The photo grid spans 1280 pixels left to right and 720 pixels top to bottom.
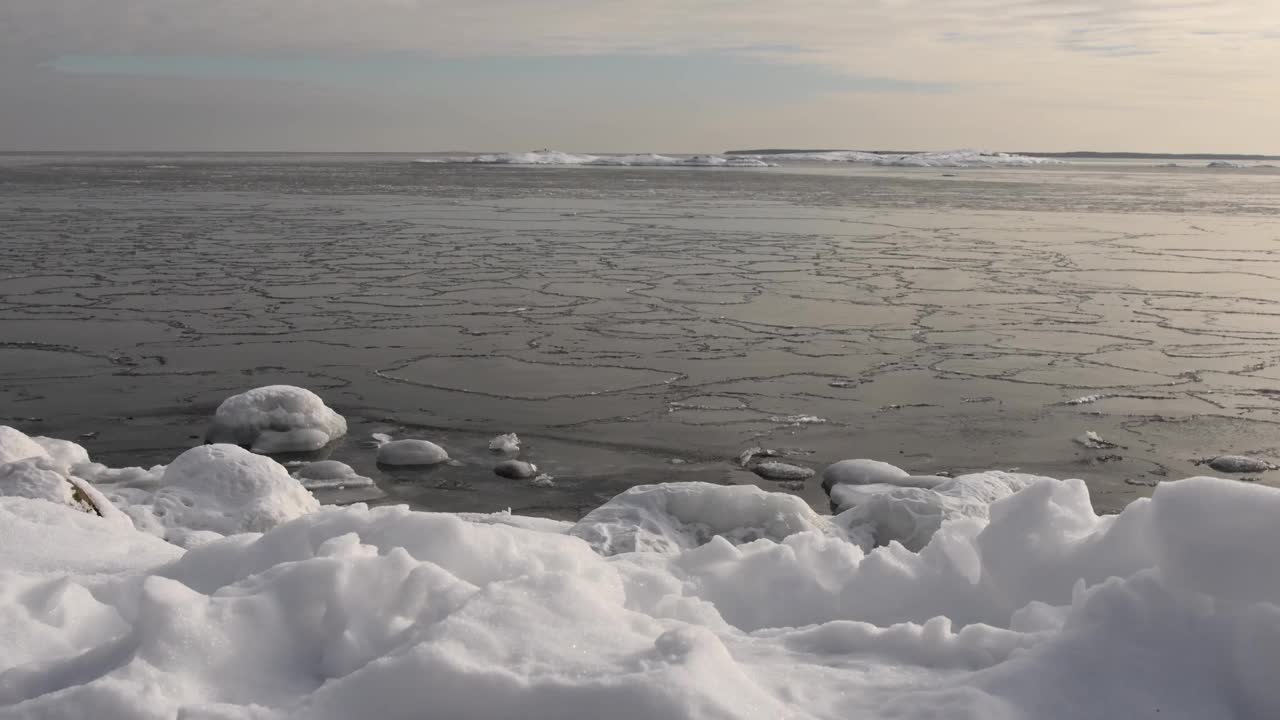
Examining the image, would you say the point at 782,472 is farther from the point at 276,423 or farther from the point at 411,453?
the point at 276,423

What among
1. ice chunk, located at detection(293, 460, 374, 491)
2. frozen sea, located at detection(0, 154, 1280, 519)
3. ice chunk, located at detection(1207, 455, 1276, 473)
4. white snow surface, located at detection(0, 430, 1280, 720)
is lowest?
ice chunk, located at detection(293, 460, 374, 491)

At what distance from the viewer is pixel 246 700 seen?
2250 millimetres

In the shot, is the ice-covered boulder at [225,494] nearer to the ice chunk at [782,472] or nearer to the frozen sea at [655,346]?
the frozen sea at [655,346]

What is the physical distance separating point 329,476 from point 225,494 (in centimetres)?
75

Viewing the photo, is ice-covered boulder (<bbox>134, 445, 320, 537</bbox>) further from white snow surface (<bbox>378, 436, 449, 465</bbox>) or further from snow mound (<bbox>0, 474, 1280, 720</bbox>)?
snow mound (<bbox>0, 474, 1280, 720</bbox>)

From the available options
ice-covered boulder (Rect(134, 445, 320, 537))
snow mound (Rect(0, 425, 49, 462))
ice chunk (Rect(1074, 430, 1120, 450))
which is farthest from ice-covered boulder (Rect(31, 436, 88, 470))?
ice chunk (Rect(1074, 430, 1120, 450))

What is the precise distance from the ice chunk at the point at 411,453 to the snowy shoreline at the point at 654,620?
235 cm

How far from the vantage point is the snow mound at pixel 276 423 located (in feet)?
20.4

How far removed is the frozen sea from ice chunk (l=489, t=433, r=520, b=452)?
0.07m

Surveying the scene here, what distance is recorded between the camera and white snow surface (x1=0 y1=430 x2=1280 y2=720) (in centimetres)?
221

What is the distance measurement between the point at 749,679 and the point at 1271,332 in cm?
910

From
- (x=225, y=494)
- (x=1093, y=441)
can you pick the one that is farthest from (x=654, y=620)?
(x=1093, y=441)

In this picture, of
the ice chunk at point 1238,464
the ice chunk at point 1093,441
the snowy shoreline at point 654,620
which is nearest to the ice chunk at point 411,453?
the snowy shoreline at point 654,620

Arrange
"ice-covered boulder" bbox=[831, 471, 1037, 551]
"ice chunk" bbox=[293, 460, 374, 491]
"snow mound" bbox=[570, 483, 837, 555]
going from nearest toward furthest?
"snow mound" bbox=[570, 483, 837, 555]
"ice-covered boulder" bbox=[831, 471, 1037, 551]
"ice chunk" bbox=[293, 460, 374, 491]
